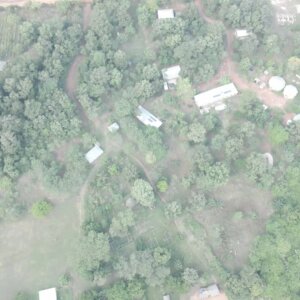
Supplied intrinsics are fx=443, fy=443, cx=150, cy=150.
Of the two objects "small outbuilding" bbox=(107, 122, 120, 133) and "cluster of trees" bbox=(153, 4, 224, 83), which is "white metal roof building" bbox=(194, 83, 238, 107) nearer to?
"cluster of trees" bbox=(153, 4, 224, 83)

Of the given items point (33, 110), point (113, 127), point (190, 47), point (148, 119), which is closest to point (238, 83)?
point (190, 47)

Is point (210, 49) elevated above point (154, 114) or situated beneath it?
elevated above

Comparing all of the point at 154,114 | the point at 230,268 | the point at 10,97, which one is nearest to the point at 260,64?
the point at 154,114

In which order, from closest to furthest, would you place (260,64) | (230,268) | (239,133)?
(230,268), (239,133), (260,64)

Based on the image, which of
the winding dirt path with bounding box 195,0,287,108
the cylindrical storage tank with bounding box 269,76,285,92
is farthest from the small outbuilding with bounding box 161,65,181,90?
the cylindrical storage tank with bounding box 269,76,285,92

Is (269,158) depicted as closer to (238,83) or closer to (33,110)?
(238,83)

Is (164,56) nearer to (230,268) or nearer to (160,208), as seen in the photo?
(160,208)
